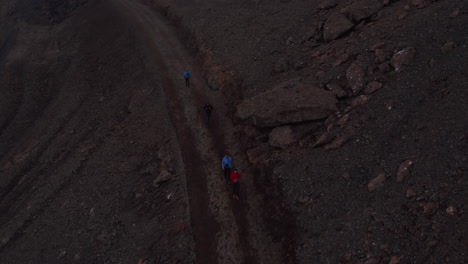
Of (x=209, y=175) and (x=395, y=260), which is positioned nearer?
(x=395, y=260)

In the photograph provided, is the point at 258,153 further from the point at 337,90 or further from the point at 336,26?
the point at 336,26

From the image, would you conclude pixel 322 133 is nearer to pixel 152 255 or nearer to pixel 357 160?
pixel 357 160

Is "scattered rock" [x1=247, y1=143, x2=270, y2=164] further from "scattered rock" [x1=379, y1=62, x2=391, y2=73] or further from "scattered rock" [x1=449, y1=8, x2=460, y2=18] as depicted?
"scattered rock" [x1=449, y1=8, x2=460, y2=18]

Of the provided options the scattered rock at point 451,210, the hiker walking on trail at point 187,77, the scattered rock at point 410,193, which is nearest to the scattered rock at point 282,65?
the hiker walking on trail at point 187,77

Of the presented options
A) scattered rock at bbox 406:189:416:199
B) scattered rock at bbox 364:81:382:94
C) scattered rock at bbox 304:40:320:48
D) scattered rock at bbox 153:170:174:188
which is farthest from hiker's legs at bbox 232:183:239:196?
scattered rock at bbox 304:40:320:48

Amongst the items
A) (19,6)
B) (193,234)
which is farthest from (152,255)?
(19,6)

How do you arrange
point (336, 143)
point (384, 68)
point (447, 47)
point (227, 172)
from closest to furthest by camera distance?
point (336, 143)
point (447, 47)
point (384, 68)
point (227, 172)

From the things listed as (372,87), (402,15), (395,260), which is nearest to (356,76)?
(372,87)
